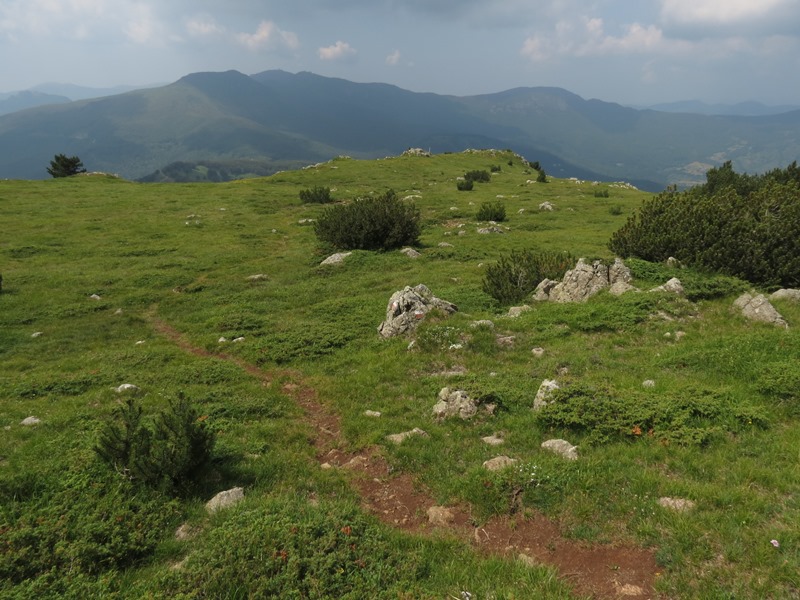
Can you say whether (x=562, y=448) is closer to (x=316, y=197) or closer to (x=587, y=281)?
(x=587, y=281)

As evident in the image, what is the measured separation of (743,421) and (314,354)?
35.7 feet

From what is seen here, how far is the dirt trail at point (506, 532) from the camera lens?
211 inches

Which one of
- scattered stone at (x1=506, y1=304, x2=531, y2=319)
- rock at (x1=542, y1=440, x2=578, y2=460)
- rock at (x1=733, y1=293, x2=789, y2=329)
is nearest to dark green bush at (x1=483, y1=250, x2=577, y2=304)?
scattered stone at (x1=506, y1=304, x2=531, y2=319)

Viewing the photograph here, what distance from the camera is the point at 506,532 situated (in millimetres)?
6453

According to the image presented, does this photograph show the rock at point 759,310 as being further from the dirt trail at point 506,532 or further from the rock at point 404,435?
the rock at point 404,435

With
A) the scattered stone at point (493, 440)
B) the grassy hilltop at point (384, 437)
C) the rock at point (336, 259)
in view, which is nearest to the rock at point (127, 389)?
the grassy hilltop at point (384, 437)

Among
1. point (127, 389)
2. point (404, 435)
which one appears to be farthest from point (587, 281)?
point (127, 389)

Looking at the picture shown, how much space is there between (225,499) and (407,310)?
882cm

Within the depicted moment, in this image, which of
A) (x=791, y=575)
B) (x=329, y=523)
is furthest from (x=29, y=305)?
(x=791, y=575)

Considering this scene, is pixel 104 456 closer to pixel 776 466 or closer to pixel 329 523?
pixel 329 523

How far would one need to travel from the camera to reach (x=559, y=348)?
40.8 feet

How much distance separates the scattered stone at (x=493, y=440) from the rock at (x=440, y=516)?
1919 millimetres

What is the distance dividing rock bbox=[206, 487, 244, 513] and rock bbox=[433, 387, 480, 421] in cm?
433

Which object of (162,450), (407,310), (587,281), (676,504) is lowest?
(676,504)
